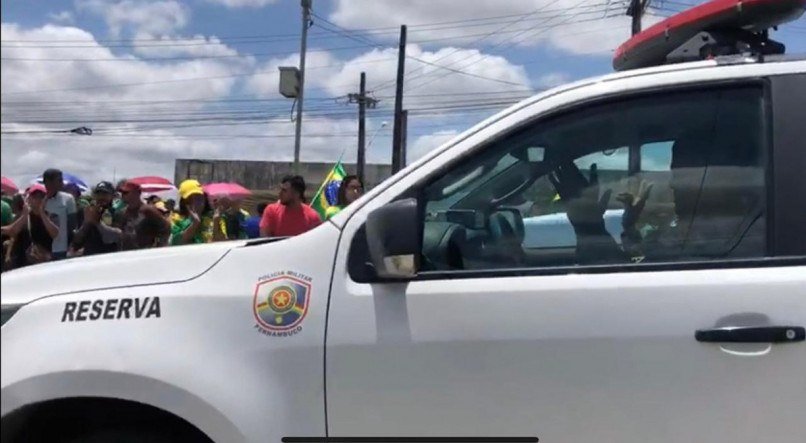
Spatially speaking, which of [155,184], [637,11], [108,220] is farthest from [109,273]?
[637,11]

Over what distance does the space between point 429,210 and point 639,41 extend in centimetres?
116

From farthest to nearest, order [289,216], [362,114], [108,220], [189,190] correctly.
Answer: [362,114] → [108,220] → [189,190] → [289,216]

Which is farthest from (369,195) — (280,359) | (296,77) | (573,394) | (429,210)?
(296,77)

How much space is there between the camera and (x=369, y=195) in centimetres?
266

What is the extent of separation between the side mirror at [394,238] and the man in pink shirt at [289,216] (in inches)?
172

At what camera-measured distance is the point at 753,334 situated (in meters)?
2.35

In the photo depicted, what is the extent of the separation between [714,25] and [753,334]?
1.11 m

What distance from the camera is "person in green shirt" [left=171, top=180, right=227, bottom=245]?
7.51 metres

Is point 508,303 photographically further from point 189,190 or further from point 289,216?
point 189,190

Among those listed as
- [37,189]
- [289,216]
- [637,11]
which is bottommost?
[289,216]

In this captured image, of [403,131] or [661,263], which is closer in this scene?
[661,263]

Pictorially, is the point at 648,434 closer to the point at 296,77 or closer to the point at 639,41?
the point at 639,41

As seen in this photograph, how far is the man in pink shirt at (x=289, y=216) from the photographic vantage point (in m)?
6.90

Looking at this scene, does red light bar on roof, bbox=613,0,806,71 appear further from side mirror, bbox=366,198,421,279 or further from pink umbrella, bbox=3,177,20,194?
pink umbrella, bbox=3,177,20,194
